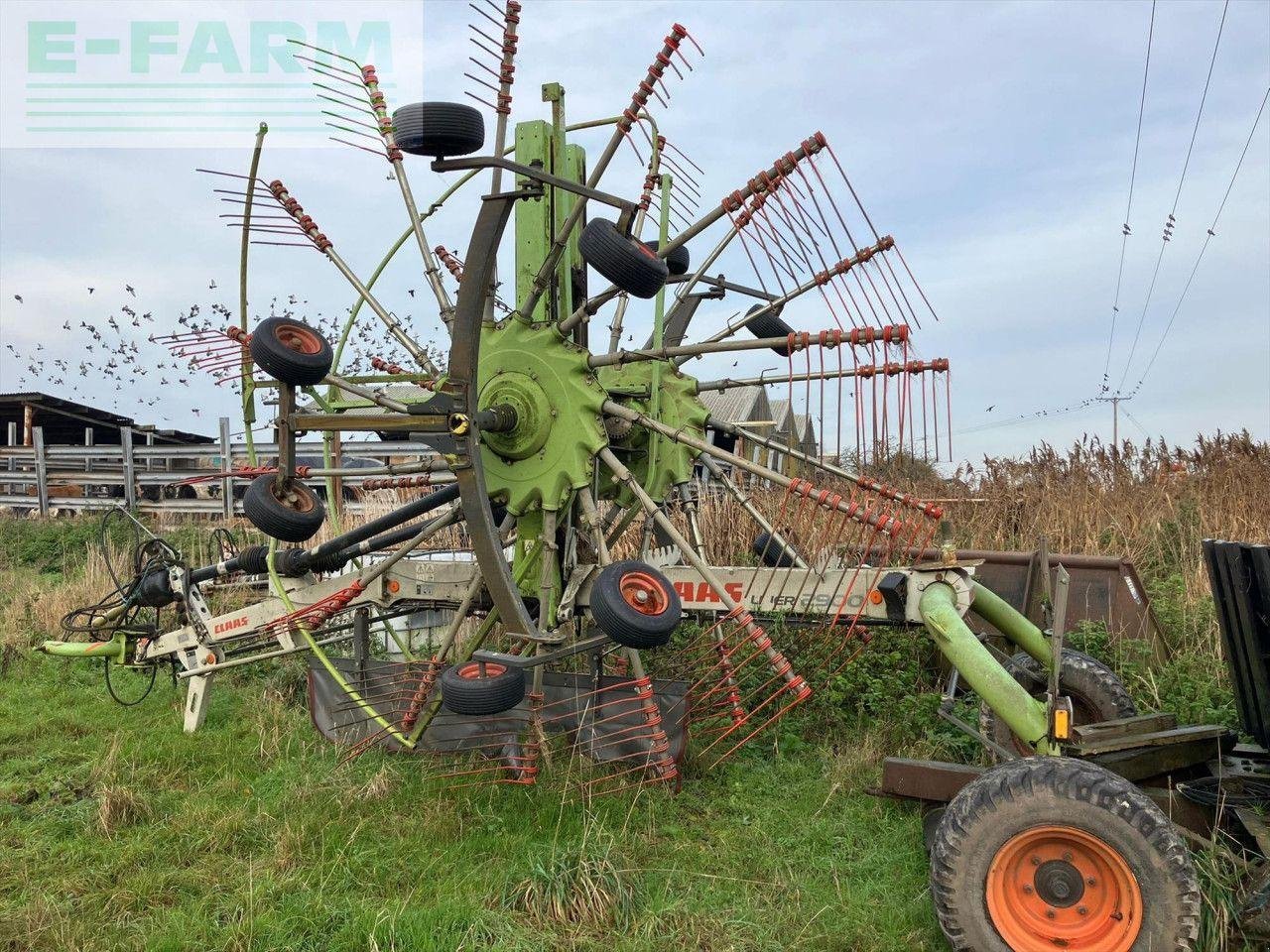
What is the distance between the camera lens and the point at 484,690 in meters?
4.81

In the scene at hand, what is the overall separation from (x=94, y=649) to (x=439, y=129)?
4.92 meters

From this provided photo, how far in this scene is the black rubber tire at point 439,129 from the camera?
16.2ft

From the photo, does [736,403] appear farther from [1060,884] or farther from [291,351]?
[1060,884]

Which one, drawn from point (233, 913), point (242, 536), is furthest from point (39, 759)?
point (242, 536)

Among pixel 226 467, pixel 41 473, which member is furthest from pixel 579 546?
pixel 41 473

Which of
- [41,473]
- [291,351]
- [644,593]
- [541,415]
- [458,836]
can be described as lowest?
[458,836]

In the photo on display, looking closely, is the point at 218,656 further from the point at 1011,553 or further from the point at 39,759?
the point at 1011,553

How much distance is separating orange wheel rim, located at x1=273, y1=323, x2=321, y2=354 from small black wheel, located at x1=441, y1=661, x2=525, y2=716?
2.01m

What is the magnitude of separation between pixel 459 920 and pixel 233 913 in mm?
1013

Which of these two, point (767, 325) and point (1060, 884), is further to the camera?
point (767, 325)

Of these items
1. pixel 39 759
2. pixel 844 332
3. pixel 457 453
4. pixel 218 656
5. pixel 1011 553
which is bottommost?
pixel 39 759

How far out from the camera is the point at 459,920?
Answer: 13.3 feet

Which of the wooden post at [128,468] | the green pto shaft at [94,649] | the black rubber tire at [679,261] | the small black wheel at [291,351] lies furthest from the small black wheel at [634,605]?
the wooden post at [128,468]

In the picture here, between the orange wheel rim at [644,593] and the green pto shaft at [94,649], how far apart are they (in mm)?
4724
